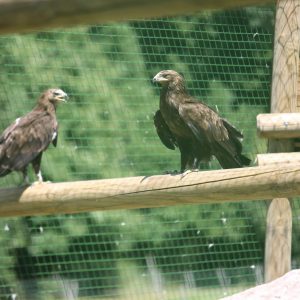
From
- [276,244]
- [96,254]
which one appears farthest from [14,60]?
[276,244]

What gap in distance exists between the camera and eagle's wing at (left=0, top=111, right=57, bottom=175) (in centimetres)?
491

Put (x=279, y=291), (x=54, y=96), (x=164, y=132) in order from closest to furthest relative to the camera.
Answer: (x=279, y=291)
(x=164, y=132)
(x=54, y=96)

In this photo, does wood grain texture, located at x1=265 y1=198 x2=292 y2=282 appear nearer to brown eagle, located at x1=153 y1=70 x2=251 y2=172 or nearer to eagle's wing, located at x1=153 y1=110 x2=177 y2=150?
brown eagle, located at x1=153 y1=70 x2=251 y2=172

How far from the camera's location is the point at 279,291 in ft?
13.0

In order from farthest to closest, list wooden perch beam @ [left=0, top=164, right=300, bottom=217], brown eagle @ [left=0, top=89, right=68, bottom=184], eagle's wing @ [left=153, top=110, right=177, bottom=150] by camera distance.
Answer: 1. eagle's wing @ [left=153, top=110, right=177, bottom=150]
2. brown eagle @ [left=0, top=89, right=68, bottom=184]
3. wooden perch beam @ [left=0, top=164, right=300, bottom=217]

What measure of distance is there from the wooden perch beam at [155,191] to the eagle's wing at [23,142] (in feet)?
1.85

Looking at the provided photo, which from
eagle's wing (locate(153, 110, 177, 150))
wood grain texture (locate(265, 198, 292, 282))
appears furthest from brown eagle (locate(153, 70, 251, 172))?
wood grain texture (locate(265, 198, 292, 282))

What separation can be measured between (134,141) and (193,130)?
1.31m

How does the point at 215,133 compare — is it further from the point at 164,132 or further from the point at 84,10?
the point at 84,10

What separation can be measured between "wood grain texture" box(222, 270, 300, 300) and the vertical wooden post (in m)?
1.26

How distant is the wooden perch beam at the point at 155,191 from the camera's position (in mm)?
3764

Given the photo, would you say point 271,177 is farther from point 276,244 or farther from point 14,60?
point 14,60

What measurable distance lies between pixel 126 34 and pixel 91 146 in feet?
2.60

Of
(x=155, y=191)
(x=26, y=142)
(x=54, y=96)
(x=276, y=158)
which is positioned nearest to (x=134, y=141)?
(x=54, y=96)
